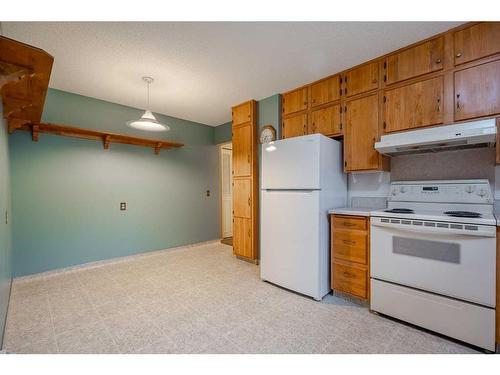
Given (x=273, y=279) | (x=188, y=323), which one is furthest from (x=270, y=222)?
(x=188, y=323)

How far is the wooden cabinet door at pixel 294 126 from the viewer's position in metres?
2.99

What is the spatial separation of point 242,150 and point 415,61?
233 centimetres

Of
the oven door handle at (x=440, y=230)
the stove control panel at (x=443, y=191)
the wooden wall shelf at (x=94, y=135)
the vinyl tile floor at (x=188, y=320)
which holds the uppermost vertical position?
the wooden wall shelf at (x=94, y=135)

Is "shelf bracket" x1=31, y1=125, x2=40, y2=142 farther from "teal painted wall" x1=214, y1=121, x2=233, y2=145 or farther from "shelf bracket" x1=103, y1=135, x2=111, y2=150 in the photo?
"teal painted wall" x1=214, y1=121, x2=233, y2=145

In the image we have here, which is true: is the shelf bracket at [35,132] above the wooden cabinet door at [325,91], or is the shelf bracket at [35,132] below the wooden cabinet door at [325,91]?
below

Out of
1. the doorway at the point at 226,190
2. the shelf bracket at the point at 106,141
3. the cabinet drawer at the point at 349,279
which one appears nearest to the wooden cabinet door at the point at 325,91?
the cabinet drawer at the point at 349,279

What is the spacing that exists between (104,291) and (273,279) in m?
1.91

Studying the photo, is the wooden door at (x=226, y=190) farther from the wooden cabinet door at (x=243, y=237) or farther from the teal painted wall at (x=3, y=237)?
the teal painted wall at (x=3, y=237)

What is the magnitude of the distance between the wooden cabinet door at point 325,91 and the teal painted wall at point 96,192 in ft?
8.47

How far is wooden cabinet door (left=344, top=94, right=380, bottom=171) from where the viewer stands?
94.3 inches

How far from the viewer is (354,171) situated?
8.38 feet

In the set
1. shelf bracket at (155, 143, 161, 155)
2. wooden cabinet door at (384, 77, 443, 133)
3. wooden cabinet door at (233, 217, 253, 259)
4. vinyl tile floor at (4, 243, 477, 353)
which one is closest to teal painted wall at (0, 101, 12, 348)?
vinyl tile floor at (4, 243, 477, 353)

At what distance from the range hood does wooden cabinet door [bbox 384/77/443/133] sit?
0.11 m

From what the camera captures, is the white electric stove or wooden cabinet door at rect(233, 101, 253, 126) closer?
the white electric stove
